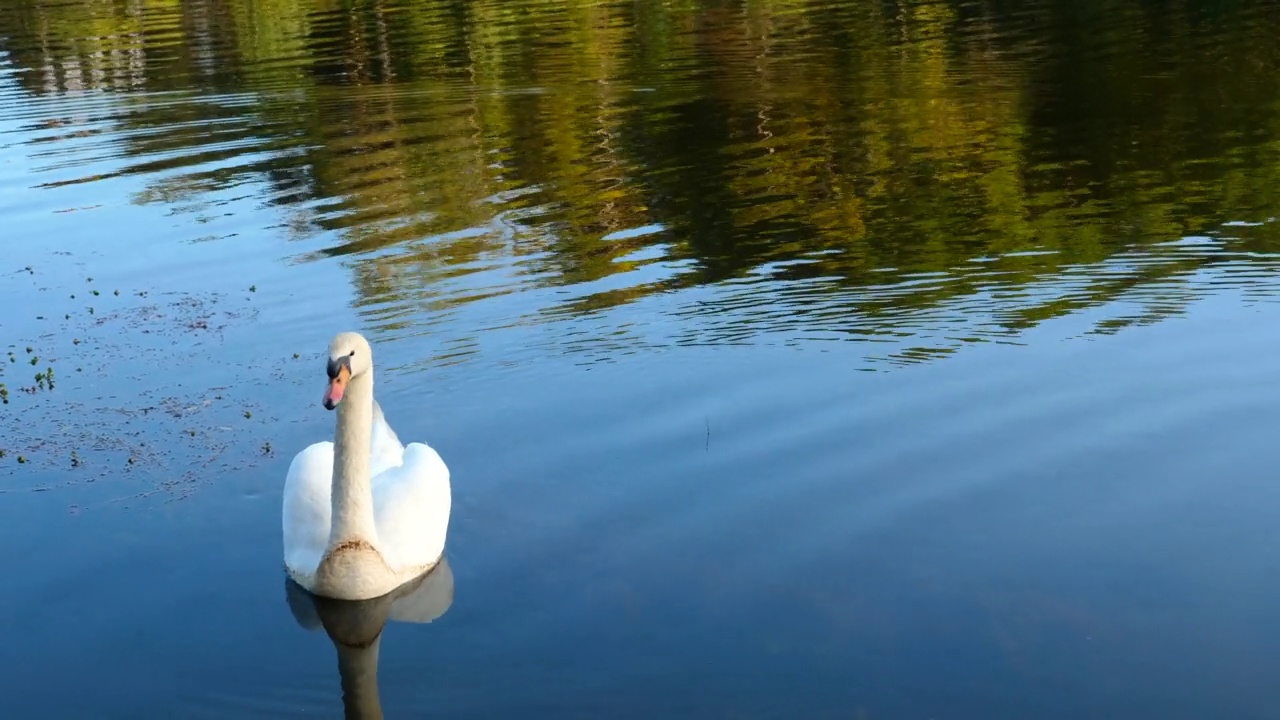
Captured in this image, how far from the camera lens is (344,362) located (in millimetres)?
9227

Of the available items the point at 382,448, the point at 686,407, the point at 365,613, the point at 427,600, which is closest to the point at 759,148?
the point at 686,407

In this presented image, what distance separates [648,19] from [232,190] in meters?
25.8

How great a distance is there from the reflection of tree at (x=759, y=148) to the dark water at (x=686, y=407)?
132 mm

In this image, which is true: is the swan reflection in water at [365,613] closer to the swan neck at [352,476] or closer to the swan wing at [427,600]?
the swan wing at [427,600]

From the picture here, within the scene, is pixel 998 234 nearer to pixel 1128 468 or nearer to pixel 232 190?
pixel 1128 468

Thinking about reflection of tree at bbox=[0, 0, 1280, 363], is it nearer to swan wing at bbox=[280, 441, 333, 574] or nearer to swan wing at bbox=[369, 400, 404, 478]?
swan wing at bbox=[369, 400, 404, 478]

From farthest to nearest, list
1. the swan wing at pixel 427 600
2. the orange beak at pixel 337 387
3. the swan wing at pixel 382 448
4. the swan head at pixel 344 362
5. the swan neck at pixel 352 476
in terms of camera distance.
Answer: the swan wing at pixel 382 448 → the swan wing at pixel 427 600 → the swan neck at pixel 352 476 → the swan head at pixel 344 362 → the orange beak at pixel 337 387

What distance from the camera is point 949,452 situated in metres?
11.3

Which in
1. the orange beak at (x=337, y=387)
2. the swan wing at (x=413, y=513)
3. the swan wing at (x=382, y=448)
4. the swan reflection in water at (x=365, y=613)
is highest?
the orange beak at (x=337, y=387)

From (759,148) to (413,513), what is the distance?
52.2 ft

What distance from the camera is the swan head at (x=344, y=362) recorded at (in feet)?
29.5

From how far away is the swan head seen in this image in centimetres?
900

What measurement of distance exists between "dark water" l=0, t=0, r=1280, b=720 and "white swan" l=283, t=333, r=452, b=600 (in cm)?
22

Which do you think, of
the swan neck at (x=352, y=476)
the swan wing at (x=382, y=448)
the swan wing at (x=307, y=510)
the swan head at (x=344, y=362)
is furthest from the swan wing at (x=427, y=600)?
the swan head at (x=344, y=362)
